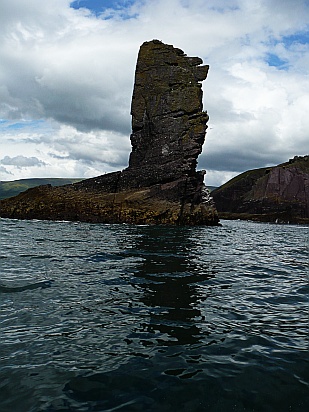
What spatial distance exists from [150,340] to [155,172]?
38591 mm

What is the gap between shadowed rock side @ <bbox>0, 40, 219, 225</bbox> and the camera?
39656 mm

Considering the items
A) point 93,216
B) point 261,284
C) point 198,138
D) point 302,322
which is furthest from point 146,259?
point 198,138

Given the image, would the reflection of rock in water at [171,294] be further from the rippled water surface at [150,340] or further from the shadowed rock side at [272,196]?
the shadowed rock side at [272,196]

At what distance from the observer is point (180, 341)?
6.00 metres

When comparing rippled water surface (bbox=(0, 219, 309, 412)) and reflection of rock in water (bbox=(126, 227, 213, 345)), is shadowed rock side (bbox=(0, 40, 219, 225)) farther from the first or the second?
rippled water surface (bbox=(0, 219, 309, 412))

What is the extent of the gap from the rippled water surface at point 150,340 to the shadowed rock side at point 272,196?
277 feet

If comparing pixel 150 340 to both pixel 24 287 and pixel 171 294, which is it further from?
pixel 24 287

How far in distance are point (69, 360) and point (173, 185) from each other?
3678 cm

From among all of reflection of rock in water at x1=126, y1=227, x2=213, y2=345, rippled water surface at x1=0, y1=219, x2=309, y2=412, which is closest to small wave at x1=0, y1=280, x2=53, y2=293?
rippled water surface at x1=0, y1=219, x2=309, y2=412

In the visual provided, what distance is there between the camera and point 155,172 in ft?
145

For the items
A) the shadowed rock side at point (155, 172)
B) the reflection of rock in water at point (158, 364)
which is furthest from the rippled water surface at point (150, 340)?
the shadowed rock side at point (155, 172)

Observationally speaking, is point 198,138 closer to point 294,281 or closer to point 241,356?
point 294,281

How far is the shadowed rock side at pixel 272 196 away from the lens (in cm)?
10004

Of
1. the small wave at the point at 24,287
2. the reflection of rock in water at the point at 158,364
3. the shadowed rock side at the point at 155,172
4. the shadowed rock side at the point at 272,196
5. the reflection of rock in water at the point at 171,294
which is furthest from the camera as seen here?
the shadowed rock side at the point at 272,196
